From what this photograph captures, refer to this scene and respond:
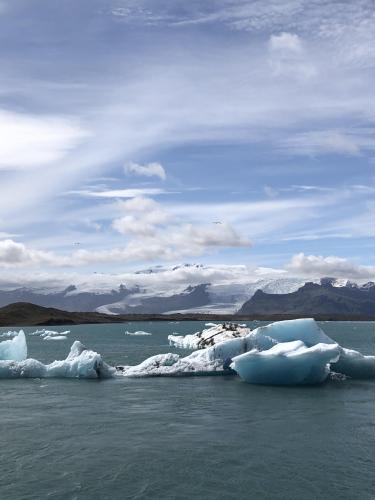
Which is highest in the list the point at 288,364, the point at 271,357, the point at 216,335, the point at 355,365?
the point at 216,335

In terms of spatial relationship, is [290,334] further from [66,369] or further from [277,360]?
[66,369]

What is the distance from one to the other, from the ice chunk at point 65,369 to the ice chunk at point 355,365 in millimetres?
14846

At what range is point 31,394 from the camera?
29.6m

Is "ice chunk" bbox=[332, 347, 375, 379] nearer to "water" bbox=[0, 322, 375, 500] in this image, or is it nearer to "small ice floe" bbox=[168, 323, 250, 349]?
"water" bbox=[0, 322, 375, 500]

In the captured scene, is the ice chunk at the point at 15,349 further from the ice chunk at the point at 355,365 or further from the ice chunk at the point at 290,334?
the ice chunk at the point at 355,365

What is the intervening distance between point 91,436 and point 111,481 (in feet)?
16.4

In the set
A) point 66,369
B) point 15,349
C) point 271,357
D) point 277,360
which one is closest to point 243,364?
point 271,357

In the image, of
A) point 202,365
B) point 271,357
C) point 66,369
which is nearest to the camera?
point 271,357

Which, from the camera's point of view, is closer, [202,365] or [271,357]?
[271,357]

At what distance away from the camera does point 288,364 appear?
103 ft

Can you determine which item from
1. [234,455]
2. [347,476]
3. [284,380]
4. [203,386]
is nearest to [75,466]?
[234,455]

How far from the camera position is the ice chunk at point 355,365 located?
35.0 metres

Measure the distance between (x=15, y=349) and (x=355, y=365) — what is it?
79.1 feet

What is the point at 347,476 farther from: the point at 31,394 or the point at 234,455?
the point at 31,394
